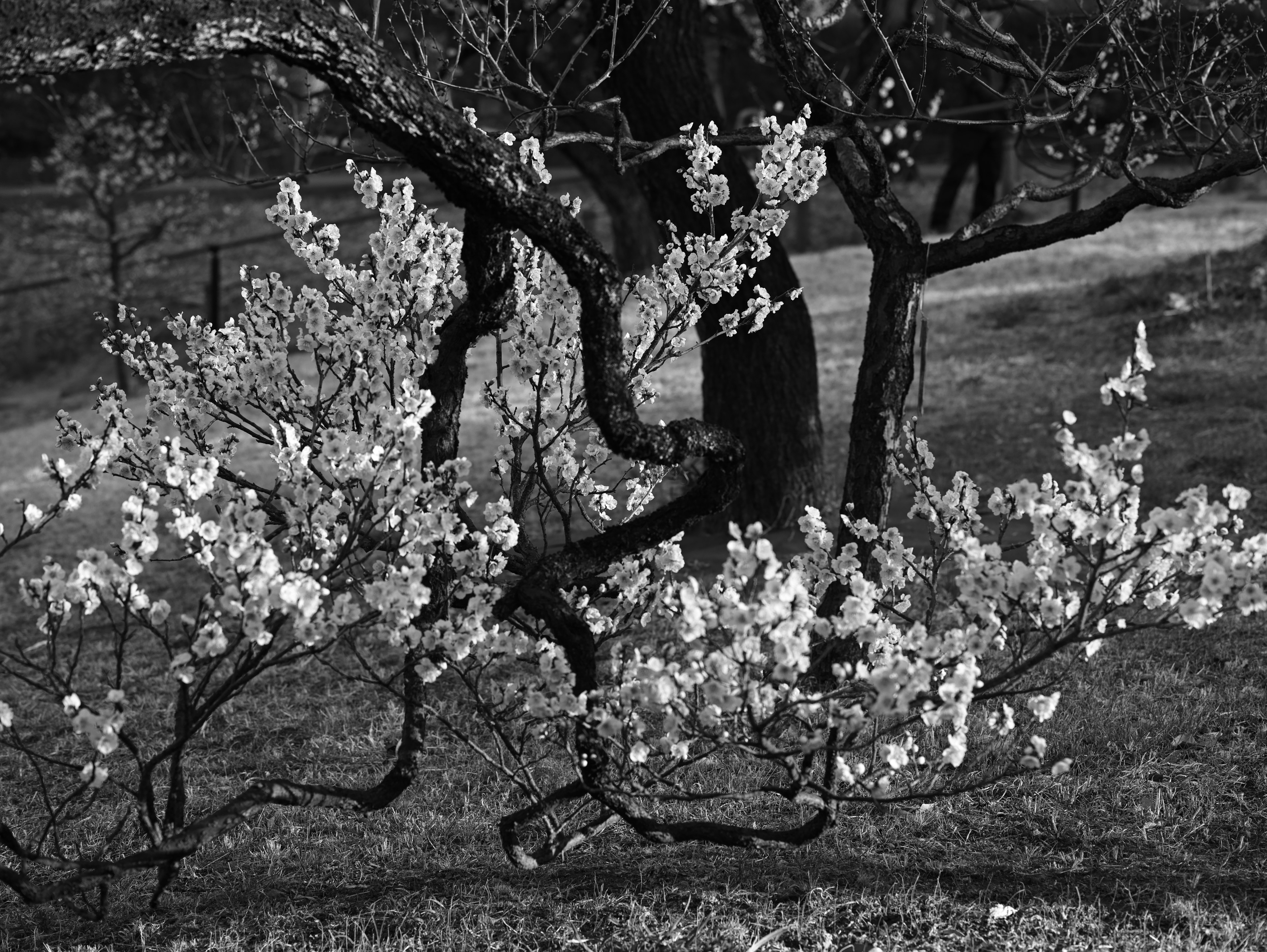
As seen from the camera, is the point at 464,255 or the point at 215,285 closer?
the point at 464,255

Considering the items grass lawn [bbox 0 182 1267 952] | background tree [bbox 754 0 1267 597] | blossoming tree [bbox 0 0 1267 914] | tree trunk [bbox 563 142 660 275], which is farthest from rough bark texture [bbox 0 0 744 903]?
tree trunk [bbox 563 142 660 275]

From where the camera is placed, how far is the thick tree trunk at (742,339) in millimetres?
6738

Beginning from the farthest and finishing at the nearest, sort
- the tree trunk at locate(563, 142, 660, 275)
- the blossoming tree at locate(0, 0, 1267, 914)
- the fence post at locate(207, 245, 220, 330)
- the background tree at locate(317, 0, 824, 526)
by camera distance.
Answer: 1. the fence post at locate(207, 245, 220, 330)
2. the tree trunk at locate(563, 142, 660, 275)
3. the background tree at locate(317, 0, 824, 526)
4. the blossoming tree at locate(0, 0, 1267, 914)

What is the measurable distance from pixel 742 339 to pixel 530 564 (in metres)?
2.99

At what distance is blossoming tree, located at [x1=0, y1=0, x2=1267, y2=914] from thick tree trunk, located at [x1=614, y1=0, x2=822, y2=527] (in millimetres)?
1648

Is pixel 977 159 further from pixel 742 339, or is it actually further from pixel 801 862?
pixel 801 862

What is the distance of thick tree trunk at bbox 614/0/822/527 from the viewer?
6.74m

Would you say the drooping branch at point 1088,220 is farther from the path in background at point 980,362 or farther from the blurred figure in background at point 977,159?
the blurred figure in background at point 977,159

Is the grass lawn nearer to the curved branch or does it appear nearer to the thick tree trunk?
the curved branch

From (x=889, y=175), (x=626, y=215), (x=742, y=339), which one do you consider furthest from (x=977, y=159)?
(x=889, y=175)

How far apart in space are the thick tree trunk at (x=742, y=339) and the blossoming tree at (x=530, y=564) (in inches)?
64.9

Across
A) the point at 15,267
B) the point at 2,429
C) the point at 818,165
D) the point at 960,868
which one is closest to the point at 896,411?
the point at 818,165

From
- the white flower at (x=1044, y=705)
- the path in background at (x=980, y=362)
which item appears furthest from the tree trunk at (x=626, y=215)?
the white flower at (x=1044, y=705)

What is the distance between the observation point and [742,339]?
6.92 metres
